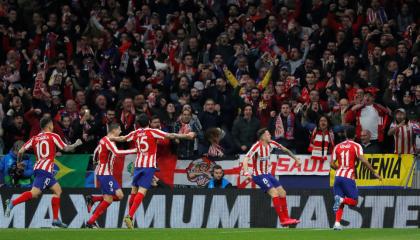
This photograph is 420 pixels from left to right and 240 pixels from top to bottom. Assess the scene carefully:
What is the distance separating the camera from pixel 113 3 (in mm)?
29234

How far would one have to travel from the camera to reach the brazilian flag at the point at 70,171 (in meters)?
22.8

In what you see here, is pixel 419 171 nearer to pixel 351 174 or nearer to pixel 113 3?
pixel 351 174

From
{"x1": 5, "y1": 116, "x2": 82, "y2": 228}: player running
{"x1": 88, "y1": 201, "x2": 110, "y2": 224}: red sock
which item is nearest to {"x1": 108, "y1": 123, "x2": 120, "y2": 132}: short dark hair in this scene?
{"x1": 5, "y1": 116, "x2": 82, "y2": 228}: player running

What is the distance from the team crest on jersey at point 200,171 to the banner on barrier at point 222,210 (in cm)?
33

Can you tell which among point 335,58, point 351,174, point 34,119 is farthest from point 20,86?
point 351,174

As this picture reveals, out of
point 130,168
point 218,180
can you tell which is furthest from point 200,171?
point 130,168

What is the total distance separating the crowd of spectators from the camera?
74.4 ft

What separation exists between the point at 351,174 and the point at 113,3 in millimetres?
11156

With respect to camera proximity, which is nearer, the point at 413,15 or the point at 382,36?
the point at 382,36

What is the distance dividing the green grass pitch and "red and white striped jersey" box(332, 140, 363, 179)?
143 cm

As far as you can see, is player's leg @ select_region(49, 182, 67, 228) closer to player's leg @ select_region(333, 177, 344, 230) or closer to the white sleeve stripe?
the white sleeve stripe

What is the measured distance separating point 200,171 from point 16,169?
12.1ft

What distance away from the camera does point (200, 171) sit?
73.9 feet

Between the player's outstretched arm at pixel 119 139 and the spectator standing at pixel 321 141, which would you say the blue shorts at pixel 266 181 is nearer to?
the spectator standing at pixel 321 141
